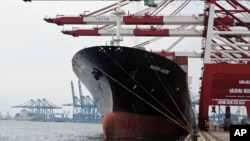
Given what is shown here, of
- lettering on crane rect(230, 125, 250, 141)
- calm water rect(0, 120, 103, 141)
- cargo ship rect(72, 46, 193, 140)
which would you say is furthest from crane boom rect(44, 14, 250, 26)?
lettering on crane rect(230, 125, 250, 141)

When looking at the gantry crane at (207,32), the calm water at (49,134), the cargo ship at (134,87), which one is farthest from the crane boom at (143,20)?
the calm water at (49,134)

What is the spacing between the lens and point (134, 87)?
1822cm

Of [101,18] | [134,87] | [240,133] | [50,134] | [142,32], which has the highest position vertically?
[101,18]

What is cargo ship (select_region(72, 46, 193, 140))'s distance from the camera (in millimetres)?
17828

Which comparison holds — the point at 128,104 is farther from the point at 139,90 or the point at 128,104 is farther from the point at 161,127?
the point at 161,127

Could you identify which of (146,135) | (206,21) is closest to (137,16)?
(206,21)

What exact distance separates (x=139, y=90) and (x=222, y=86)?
1081 centimetres

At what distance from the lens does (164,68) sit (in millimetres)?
18391

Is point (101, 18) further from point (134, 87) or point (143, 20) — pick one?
point (134, 87)

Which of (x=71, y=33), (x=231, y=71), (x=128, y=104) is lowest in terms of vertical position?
(x=128, y=104)

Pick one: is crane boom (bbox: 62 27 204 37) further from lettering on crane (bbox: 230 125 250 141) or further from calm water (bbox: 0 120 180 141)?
lettering on crane (bbox: 230 125 250 141)

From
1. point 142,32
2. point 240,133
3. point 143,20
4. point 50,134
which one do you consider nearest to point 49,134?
point 50,134

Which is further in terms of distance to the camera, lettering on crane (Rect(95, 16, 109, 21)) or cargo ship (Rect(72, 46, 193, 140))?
lettering on crane (Rect(95, 16, 109, 21))

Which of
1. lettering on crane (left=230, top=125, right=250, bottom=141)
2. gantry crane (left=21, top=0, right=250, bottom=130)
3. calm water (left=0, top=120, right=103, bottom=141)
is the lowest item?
calm water (left=0, top=120, right=103, bottom=141)
